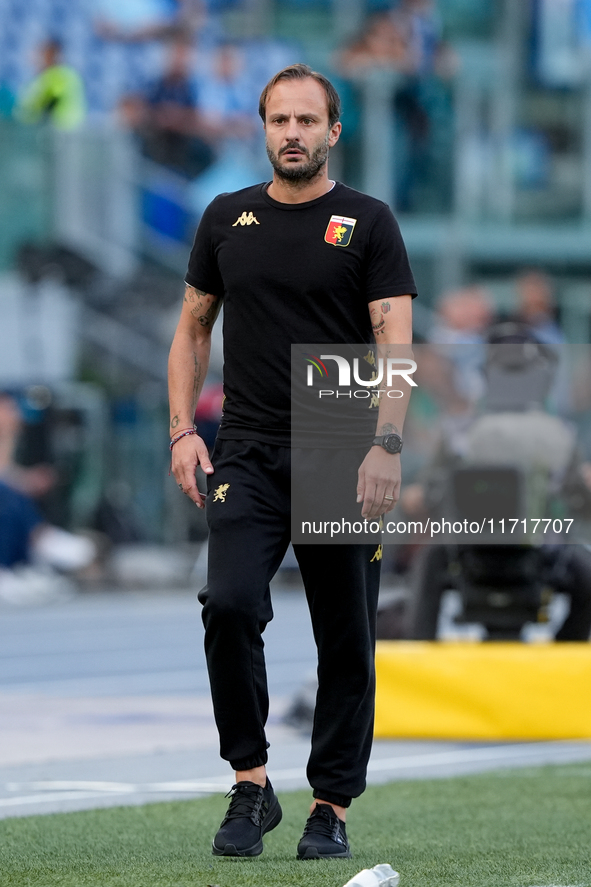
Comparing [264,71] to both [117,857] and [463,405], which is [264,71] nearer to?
[463,405]

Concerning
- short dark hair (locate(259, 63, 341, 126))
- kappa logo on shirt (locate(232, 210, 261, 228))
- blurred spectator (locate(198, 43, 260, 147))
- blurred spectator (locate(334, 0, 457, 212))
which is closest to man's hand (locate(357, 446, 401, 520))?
kappa logo on shirt (locate(232, 210, 261, 228))

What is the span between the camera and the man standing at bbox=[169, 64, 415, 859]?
13.7 ft

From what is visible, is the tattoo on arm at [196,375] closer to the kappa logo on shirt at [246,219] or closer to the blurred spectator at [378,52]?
the kappa logo on shirt at [246,219]

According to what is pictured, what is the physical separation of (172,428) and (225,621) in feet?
1.83

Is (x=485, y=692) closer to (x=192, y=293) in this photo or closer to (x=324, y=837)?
(x=324, y=837)

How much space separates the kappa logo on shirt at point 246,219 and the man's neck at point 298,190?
0.08 metres

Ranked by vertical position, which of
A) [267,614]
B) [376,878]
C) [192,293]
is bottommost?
[376,878]

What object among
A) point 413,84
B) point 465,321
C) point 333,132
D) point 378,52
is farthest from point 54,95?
point 333,132

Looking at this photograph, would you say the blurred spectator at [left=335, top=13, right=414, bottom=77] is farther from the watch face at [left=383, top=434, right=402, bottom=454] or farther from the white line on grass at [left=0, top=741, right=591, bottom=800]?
the watch face at [left=383, top=434, right=402, bottom=454]

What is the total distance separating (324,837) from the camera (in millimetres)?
4238

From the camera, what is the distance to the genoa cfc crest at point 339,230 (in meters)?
4.20

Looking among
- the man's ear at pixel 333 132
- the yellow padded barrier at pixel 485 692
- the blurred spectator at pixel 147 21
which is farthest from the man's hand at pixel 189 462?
the blurred spectator at pixel 147 21

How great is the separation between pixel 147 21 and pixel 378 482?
16.7 meters

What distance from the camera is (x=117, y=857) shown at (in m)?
4.29
